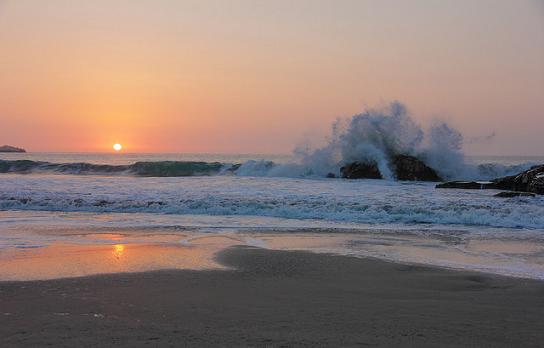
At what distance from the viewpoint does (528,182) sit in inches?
637

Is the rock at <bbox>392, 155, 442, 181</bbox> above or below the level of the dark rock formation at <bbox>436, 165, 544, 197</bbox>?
above

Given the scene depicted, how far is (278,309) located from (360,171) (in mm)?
21376

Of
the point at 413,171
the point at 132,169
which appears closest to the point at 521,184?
the point at 413,171

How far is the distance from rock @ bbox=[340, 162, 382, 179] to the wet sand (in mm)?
19137

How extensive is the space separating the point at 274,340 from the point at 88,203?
10.1 m

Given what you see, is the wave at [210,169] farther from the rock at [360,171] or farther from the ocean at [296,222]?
the ocean at [296,222]

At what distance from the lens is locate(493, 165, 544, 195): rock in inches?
602

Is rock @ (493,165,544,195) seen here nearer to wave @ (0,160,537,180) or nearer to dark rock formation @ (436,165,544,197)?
dark rock formation @ (436,165,544,197)

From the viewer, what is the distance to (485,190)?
1689cm

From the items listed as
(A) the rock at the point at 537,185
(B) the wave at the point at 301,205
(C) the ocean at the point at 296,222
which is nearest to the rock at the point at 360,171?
(A) the rock at the point at 537,185

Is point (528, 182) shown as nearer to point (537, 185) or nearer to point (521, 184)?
point (521, 184)

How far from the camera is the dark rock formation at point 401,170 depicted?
24062mm

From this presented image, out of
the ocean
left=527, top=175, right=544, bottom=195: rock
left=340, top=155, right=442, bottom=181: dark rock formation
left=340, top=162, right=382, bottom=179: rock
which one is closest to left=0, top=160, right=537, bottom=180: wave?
left=340, top=162, right=382, bottom=179: rock

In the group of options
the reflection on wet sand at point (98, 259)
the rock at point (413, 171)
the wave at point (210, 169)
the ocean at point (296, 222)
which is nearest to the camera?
the reflection on wet sand at point (98, 259)
